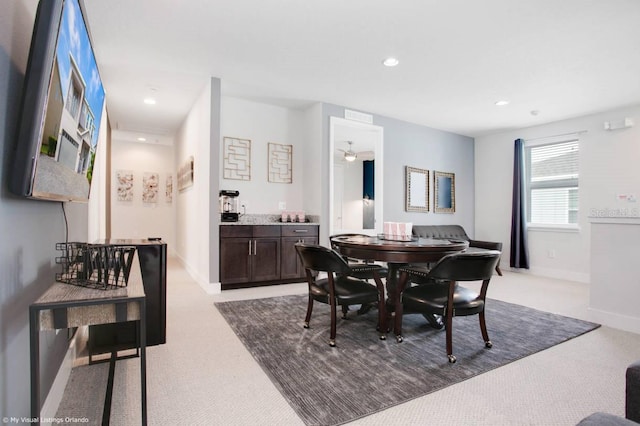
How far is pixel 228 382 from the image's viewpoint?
77.1 inches

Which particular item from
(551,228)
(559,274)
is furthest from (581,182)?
(559,274)

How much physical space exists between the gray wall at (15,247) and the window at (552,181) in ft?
22.3

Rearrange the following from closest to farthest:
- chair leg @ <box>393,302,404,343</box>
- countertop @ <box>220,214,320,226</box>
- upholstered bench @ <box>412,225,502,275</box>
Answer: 1. chair leg @ <box>393,302,404,343</box>
2. countertop @ <box>220,214,320,226</box>
3. upholstered bench @ <box>412,225,502,275</box>

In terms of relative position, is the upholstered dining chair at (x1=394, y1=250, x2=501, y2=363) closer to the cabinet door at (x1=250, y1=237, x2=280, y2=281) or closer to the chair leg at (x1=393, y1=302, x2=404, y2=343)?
the chair leg at (x1=393, y1=302, x2=404, y2=343)

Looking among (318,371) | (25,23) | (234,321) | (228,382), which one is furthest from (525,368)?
(25,23)

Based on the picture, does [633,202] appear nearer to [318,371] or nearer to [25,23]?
[318,371]

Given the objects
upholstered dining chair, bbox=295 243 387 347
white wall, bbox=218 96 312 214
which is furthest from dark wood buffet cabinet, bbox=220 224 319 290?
upholstered dining chair, bbox=295 243 387 347

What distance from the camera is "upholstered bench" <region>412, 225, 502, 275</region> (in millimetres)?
5664

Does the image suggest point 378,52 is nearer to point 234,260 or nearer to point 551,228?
point 234,260

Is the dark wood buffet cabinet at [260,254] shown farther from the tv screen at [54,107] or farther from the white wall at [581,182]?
the white wall at [581,182]

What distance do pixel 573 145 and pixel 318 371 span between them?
590cm

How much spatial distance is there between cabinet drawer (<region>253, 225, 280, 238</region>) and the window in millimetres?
4746

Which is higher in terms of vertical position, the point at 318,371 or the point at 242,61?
the point at 242,61

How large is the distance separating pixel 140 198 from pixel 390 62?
20.2 feet
